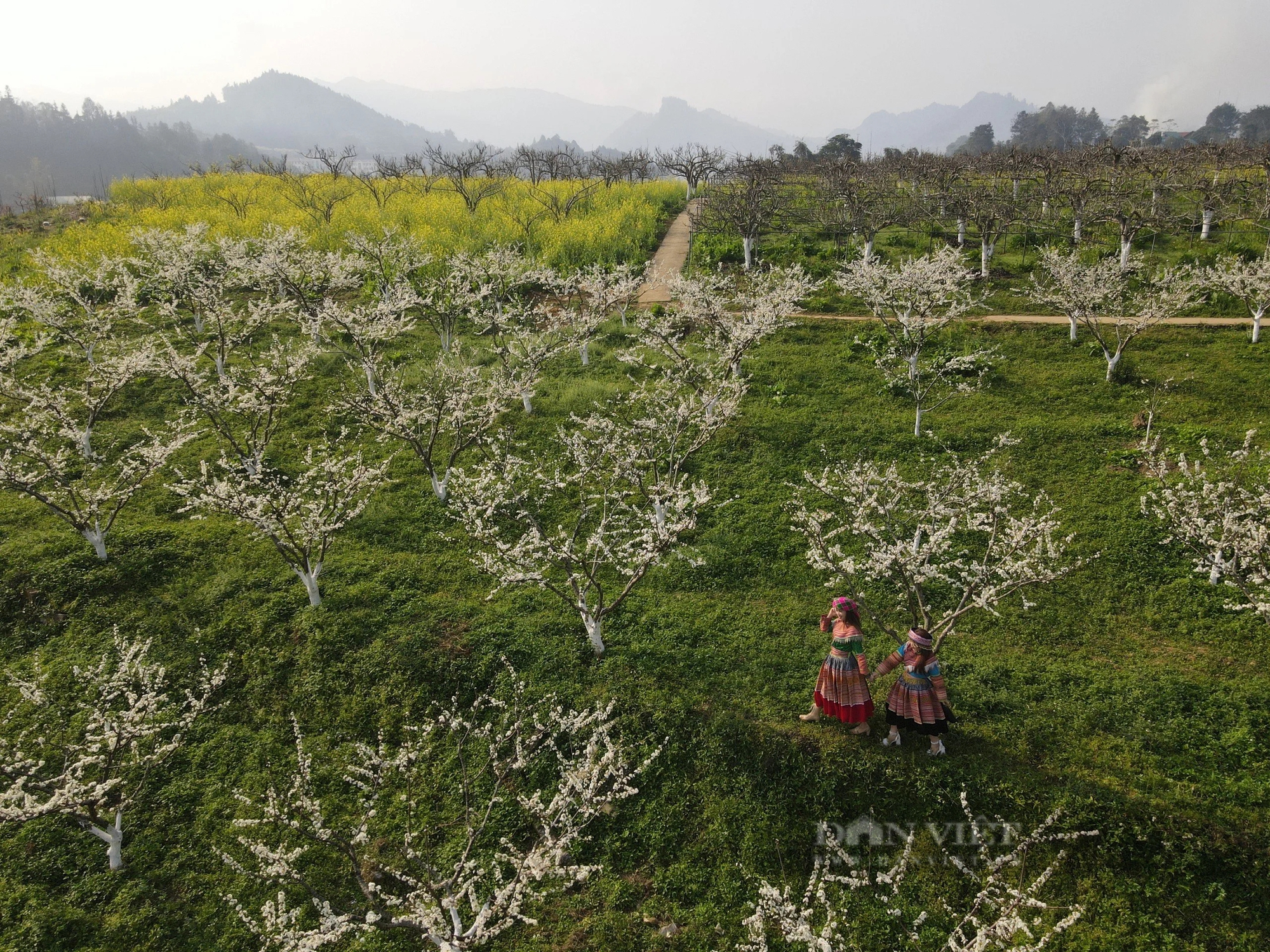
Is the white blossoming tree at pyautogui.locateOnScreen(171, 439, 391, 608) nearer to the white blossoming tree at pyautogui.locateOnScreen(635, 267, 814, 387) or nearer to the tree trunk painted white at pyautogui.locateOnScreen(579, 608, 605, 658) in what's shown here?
the tree trunk painted white at pyautogui.locateOnScreen(579, 608, 605, 658)

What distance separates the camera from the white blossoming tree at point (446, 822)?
720 cm

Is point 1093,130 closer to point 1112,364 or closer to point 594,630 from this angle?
point 1112,364

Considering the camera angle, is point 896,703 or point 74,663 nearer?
point 896,703

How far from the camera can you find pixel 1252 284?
2127 centimetres

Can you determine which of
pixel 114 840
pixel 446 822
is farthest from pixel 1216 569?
pixel 114 840

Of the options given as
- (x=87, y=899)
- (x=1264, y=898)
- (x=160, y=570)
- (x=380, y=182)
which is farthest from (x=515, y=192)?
(x=1264, y=898)

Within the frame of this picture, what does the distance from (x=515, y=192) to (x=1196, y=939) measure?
165 ft

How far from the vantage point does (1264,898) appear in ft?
23.3

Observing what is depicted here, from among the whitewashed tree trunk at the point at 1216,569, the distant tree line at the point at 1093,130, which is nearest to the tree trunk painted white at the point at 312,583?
the whitewashed tree trunk at the point at 1216,569

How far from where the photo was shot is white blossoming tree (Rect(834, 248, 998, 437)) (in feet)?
63.4

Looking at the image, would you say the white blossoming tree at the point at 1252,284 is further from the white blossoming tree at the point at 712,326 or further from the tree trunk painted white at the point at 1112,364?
the white blossoming tree at the point at 712,326

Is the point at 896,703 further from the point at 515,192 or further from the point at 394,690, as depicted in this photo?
the point at 515,192

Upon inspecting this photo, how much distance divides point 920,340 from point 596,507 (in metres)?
11.4

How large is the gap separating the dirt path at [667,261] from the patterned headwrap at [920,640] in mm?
20863
